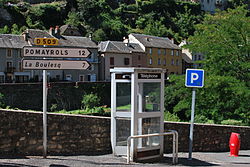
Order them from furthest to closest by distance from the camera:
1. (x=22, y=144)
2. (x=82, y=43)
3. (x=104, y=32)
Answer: (x=104, y=32), (x=82, y=43), (x=22, y=144)

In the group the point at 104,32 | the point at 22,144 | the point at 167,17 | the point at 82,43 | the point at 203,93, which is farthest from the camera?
the point at 167,17

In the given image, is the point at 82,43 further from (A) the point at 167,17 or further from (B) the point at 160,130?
(A) the point at 167,17

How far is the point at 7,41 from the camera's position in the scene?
153 feet

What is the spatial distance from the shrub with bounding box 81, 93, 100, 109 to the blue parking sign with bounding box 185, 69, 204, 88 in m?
35.6

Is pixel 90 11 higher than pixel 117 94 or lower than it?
higher

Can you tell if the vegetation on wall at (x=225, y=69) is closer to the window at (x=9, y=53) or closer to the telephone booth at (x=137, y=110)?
the telephone booth at (x=137, y=110)

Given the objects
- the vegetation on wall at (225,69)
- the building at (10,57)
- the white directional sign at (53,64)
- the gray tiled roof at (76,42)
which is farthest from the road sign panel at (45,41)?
the gray tiled roof at (76,42)

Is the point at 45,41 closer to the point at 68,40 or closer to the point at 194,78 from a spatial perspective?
the point at 194,78

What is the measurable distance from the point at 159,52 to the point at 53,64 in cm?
5613

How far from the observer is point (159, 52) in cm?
6438

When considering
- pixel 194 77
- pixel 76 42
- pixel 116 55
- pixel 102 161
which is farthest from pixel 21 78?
pixel 102 161

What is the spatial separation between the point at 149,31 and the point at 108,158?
241 ft

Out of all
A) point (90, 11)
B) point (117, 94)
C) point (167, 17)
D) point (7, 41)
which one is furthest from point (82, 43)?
point (167, 17)

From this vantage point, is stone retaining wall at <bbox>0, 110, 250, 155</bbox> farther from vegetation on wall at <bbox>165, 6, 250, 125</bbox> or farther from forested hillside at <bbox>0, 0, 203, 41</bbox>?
forested hillside at <bbox>0, 0, 203, 41</bbox>
